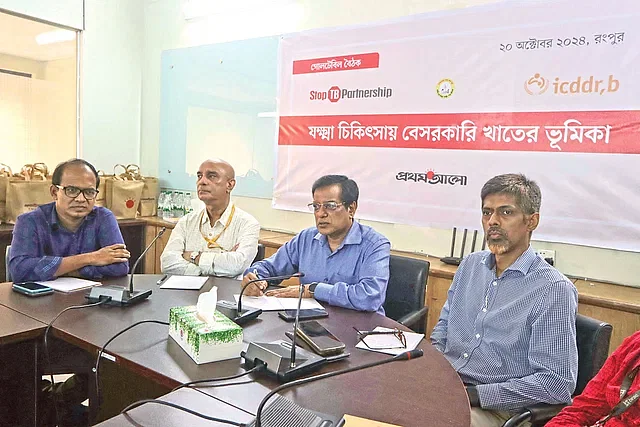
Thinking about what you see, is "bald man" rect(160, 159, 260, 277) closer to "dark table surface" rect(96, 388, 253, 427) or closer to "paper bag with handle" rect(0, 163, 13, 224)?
A: "dark table surface" rect(96, 388, 253, 427)

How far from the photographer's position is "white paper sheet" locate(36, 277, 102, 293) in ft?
6.88

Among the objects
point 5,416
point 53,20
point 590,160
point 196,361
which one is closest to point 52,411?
point 5,416

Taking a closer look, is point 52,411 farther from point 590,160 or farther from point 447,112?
point 590,160

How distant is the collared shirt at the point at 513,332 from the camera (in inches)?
59.6

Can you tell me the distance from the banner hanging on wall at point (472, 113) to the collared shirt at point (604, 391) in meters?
1.43

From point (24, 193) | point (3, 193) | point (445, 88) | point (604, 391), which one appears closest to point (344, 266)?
point (604, 391)

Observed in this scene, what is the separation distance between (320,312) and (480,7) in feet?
6.81

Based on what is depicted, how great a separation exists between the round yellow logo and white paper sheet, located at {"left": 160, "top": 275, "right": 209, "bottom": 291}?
5.91 ft

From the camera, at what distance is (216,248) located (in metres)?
2.92

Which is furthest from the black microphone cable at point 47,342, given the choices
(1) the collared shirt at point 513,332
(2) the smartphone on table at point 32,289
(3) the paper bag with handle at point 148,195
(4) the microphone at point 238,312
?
(3) the paper bag with handle at point 148,195

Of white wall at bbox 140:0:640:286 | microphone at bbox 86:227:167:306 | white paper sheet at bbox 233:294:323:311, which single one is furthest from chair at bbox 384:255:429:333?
microphone at bbox 86:227:167:306

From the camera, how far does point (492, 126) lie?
2971mm

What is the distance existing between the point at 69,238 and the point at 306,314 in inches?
50.8

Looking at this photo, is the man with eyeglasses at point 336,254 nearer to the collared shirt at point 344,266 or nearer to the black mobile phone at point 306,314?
the collared shirt at point 344,266
